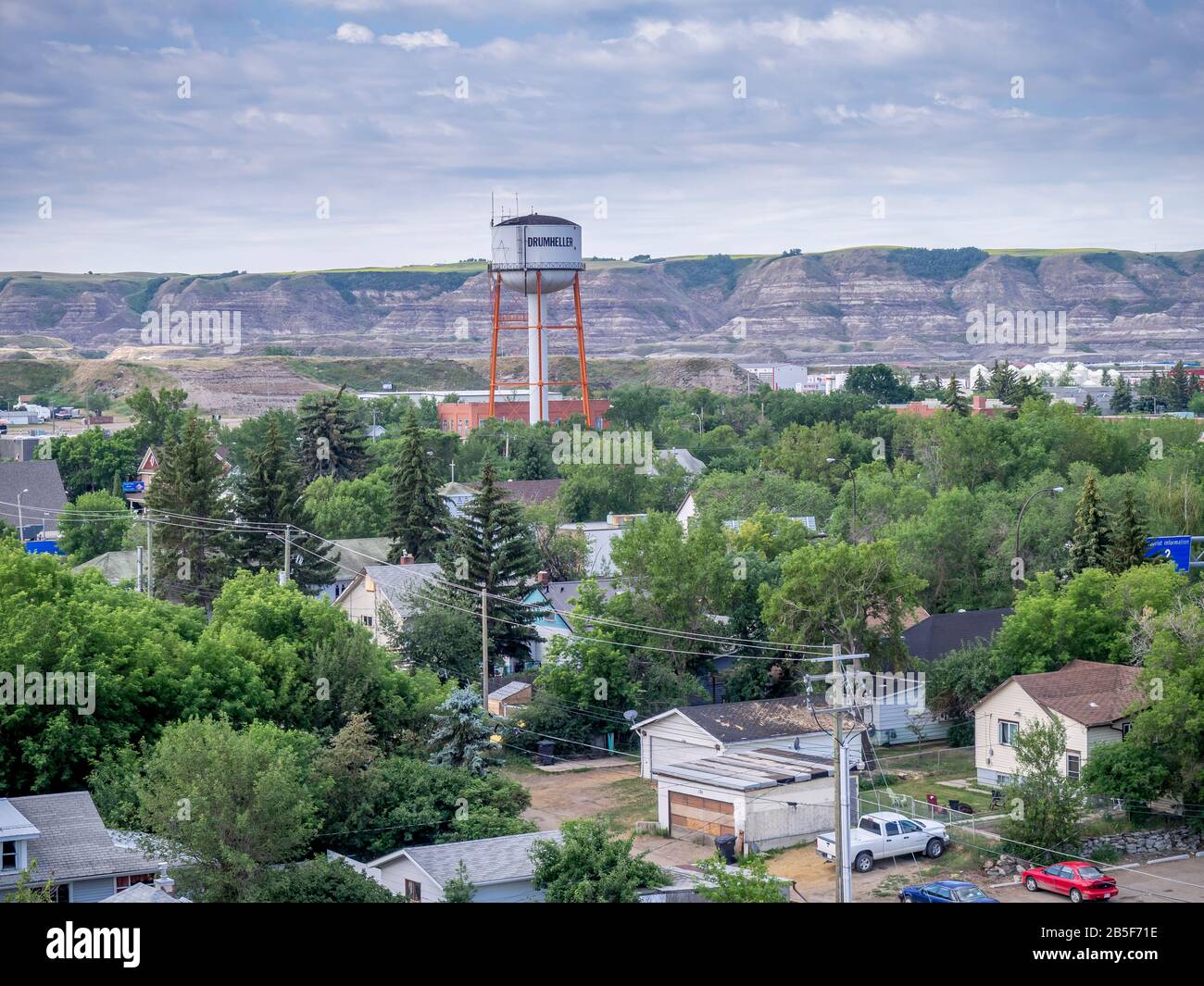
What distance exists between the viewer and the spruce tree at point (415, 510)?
2117 inches

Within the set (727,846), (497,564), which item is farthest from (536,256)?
(727,846)

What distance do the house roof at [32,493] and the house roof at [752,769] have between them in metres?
44.9

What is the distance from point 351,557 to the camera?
54844 millimetres

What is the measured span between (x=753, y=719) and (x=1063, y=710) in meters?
6.91

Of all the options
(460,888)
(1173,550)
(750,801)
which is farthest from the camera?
(1173,550)

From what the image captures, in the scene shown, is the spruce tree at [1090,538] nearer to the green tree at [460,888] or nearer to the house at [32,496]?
the green tree at [460,888]

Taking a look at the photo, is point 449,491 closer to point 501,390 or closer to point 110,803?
point 110,803

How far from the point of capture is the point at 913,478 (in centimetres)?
6706

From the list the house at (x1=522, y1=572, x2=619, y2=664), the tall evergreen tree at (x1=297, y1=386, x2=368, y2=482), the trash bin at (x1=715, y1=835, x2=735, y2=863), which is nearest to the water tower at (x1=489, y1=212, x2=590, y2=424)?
the tall evergreen tree at (x1=297, y1=386, x2=368, y2=482)

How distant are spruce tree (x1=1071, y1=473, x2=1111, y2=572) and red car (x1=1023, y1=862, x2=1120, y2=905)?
731 inches

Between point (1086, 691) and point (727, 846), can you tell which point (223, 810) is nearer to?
point (727, 846)

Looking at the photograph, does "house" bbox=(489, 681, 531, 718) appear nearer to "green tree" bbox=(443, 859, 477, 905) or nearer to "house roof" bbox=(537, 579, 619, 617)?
"house roof" bbox=(537, 579, 619, 617)
